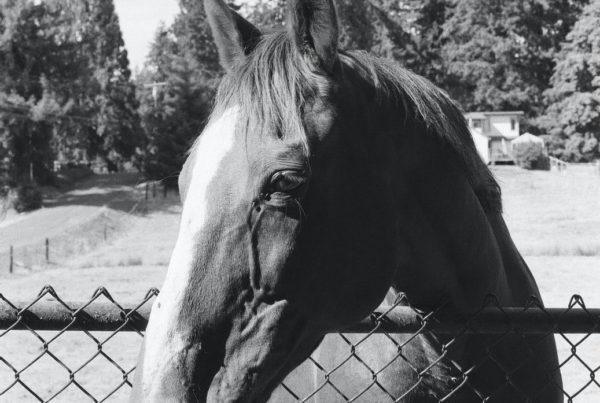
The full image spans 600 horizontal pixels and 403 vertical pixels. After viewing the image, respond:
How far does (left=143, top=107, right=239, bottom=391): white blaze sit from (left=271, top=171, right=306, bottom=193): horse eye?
150mm

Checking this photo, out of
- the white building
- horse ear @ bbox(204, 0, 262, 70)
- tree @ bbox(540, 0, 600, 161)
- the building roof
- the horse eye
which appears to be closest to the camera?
the horse eye

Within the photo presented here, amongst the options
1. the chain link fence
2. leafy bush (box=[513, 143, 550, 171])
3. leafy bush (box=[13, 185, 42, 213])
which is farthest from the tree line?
the chain link fence

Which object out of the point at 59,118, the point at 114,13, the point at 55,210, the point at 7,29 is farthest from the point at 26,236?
the point at 114,13

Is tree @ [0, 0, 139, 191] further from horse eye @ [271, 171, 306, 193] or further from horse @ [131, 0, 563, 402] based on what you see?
horse eye @ [271, 171, 306, 193]

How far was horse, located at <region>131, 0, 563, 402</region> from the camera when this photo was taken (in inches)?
65.9

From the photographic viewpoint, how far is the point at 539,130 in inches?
2158

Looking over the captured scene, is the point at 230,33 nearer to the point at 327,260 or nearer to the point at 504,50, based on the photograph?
the point at 327,260

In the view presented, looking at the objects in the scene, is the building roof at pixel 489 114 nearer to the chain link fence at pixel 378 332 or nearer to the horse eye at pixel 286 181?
the chain link fence at pixel 378 332

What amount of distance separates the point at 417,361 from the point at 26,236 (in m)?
30.0

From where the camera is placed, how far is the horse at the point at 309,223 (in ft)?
5.49

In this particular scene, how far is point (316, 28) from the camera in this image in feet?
6.11

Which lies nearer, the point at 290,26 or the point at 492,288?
the point at 290,26

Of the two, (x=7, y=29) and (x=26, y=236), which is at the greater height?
(x=7, y=29)

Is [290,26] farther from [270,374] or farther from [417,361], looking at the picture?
[417,361]
